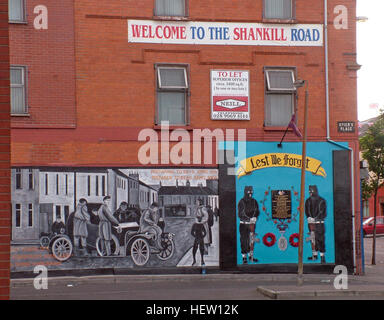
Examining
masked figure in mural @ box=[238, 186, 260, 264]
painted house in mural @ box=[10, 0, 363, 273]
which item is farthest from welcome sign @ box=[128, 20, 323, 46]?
masked figure in mural @ box=[238, 186, 260, 264]

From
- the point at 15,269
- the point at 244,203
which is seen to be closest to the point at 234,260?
the point at 244,203

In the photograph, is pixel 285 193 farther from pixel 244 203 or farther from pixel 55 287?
pixel 55 287

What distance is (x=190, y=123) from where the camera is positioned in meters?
18.5

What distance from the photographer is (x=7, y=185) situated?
4887 millimetres

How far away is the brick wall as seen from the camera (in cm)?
482

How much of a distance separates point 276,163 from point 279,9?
15.8 ft

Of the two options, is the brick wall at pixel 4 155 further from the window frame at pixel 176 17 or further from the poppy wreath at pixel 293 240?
the poppy wreath at pixel 293 240

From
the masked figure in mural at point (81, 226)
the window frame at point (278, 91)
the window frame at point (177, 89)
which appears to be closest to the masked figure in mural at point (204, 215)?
the window frame at point (177, 89)

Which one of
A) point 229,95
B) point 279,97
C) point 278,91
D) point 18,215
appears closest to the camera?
point 18,215

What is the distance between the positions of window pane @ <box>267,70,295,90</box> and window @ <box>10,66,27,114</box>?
7.26m

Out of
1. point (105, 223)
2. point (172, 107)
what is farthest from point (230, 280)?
point (172, 107)

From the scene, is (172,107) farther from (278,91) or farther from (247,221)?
(247,221)

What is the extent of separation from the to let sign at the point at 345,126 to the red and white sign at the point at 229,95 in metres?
2.93
